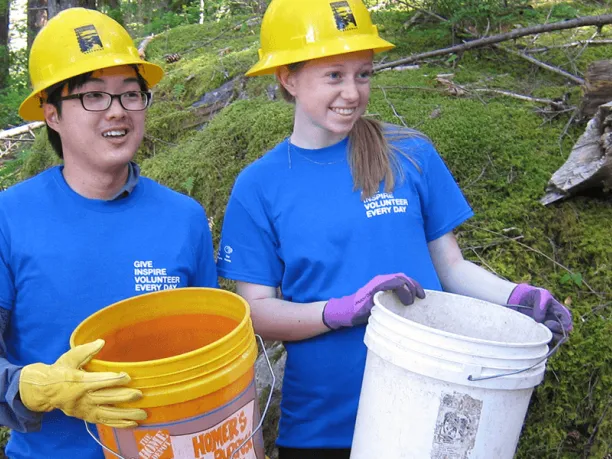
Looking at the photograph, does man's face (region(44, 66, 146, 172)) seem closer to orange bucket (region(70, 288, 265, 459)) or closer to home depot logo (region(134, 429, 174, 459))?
orange bucket (region(70, 288, 265, 459))

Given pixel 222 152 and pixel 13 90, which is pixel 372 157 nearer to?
pixel 222 152

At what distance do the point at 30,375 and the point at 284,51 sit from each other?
4.50 feet

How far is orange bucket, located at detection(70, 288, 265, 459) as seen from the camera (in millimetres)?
1440

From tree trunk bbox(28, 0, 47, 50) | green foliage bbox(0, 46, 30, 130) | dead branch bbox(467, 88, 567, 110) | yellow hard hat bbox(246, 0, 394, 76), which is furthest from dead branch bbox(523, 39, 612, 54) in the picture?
tree trunk bbox(28, 0, 47, 50)

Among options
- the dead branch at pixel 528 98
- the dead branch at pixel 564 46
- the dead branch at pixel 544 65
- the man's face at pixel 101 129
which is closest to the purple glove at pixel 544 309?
the man's face at pixel 101 129

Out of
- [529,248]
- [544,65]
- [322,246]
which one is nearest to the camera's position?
→ [322,246]

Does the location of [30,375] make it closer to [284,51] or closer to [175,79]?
[284,51]

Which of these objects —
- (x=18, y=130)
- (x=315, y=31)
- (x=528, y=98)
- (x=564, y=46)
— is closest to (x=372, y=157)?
(x=315, y=31)

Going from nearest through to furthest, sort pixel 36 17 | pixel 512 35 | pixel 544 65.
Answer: pixel 512 35
pixel 544 65
pixel 36 17

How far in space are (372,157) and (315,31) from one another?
0.49m

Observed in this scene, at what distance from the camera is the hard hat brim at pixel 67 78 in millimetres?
Answer: 1927

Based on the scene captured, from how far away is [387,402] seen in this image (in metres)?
1.68

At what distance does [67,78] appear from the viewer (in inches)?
75.9

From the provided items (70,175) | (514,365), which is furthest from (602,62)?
(70,175)
